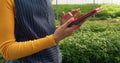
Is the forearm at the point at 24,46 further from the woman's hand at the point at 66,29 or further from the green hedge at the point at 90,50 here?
the green hedge at the point at 90,50

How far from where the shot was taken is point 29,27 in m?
1.92

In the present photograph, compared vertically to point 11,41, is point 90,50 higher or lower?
lower

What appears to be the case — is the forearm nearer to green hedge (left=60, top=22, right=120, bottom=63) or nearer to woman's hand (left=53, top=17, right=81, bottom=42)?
woman's hand (left=53, top=17, right=81, bottom=42)

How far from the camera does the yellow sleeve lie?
70.8 inches

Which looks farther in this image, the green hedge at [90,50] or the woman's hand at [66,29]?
the green hedge at [90,50]

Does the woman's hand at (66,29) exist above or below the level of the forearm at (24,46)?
above

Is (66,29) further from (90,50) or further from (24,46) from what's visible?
(90,50)

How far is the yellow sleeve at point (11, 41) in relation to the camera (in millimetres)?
1798

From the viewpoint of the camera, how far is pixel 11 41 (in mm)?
1812

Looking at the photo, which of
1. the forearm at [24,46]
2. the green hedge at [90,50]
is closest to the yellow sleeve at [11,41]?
the forearm at [24,46]

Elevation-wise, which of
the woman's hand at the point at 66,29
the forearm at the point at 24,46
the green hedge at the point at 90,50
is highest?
the woman's hand at the point at 66,29

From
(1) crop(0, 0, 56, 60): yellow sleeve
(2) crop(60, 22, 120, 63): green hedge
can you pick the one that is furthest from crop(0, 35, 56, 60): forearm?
(2) crop(60, 22, 120, 63): green hedge

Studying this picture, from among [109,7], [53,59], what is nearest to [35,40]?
[53,59]

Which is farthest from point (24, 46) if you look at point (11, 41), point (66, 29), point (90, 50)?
point (90, 50)
